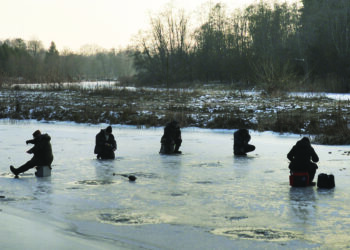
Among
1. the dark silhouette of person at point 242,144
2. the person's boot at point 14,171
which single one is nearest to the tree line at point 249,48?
the dark silhouette of person at point 242,144

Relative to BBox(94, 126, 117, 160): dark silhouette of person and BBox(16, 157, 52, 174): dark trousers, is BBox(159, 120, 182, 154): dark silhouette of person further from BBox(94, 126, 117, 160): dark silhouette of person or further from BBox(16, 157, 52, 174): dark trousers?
BBox(16, 157, 52, 174): dark trousers

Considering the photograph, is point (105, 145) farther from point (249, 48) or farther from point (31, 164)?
point (249, 48)

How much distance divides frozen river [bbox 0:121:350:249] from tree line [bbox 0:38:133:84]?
39884 mm

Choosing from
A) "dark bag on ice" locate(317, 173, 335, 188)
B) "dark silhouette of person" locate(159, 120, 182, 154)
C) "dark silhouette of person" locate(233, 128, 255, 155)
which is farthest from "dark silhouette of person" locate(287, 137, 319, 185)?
"dark silhouette of person" locate(159, 120, 182, 154)

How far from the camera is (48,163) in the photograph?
37.4ft

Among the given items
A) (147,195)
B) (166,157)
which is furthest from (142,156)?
(147,195)

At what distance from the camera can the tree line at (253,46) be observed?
48.1 metres

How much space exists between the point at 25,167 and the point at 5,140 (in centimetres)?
910

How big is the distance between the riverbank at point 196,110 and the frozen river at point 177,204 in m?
8.90

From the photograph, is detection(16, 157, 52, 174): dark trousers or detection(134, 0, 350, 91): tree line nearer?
detection(16, 157, 52, 174): dark trousers

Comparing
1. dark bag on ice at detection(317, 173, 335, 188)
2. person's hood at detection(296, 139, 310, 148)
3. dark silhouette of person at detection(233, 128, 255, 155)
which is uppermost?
person's hood at detection(296, 139, 310, 148)

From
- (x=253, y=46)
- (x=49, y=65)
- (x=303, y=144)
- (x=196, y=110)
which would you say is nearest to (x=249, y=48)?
(x=253, y=46)

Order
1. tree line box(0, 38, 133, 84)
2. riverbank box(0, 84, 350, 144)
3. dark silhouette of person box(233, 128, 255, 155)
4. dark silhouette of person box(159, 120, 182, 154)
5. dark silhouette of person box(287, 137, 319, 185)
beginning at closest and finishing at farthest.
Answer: dark silhouette of person box(287, 137, 319, 185), dark silhouette of person box(233, 128, 255, 155), dark silhouette of person box(159, 120, 182, 154), riverbank box(0, 84, 350, 144), tree line box(0, 38, 133, 84)

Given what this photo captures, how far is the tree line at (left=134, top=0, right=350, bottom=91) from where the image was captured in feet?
158
